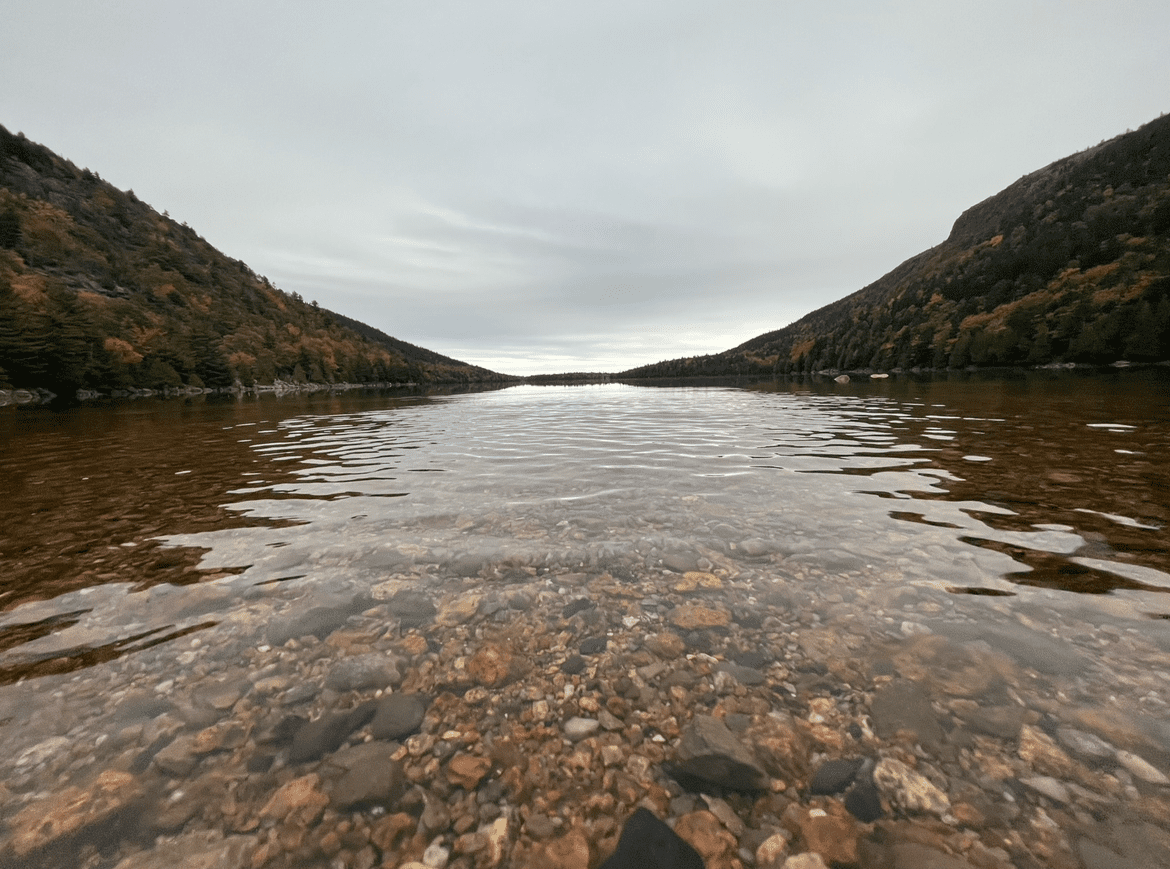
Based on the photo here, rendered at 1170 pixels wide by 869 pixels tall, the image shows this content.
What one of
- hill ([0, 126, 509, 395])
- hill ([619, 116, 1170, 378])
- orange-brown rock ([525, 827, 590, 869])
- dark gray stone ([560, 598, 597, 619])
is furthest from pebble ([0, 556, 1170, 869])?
hill ([619, 116, 1170, 378])

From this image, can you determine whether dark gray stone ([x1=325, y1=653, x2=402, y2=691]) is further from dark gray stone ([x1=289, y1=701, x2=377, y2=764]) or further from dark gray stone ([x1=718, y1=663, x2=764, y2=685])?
dark gray stone ([x1=718, y1=663, x2=764, y2=685])

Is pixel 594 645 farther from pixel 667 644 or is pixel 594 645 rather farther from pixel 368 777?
pixel 368 777

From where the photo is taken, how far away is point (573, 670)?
12.8 feet

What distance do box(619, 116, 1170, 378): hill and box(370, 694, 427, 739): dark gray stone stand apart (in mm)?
120075

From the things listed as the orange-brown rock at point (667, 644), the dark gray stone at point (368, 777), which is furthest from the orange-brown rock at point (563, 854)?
the orange-brown rock at point (667, 644)

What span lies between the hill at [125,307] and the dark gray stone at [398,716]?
83.2 metres

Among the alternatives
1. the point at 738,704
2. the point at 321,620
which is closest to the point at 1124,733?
the point at 738,704

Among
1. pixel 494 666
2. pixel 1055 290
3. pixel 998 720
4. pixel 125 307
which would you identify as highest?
pixel 1055 290

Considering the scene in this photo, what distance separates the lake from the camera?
2.49 m

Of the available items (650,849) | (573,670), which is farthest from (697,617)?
(650,849)

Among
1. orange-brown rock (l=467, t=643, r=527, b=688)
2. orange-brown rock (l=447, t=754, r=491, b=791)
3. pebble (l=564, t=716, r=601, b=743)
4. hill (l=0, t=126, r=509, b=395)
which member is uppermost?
hill (l=0, t=126, r=509, b=395)

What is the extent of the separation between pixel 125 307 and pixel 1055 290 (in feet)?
705

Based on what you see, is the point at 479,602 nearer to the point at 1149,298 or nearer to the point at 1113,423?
the point at 1113,423

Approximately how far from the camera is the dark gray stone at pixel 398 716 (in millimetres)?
3213
